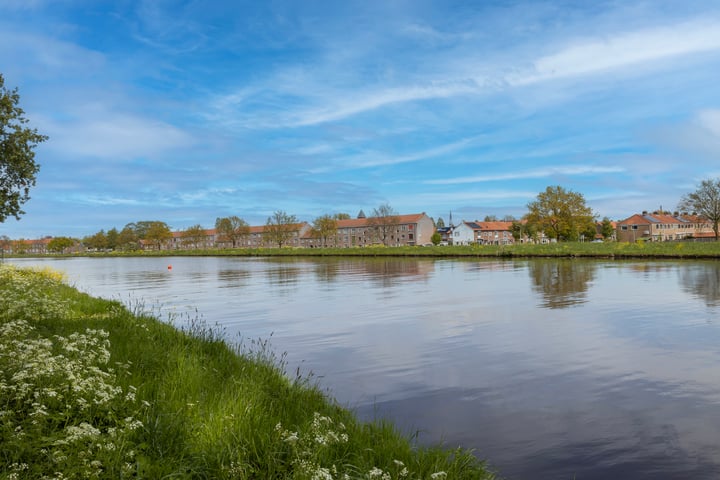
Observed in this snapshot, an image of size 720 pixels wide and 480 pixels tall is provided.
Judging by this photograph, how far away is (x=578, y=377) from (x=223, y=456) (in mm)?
8584

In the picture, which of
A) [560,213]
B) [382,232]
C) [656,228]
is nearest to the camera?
[560,213]

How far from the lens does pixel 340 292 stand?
1170 inches

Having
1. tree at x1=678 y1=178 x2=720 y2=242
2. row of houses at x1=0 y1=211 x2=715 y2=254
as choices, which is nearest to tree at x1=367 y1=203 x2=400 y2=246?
row of houses at x1=0 y1=211 x2=715 y2=254

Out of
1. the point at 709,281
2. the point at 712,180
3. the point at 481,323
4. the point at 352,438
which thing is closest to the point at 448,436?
the point at 352,438

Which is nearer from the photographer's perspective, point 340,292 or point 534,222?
point 340,292

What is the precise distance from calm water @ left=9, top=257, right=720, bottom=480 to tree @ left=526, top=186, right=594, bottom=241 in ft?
262

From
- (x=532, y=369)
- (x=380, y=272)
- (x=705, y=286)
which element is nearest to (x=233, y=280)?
(x=380, y=272)

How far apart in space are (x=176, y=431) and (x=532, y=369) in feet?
28.3

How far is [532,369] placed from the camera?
11695 mm

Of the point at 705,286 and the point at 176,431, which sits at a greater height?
the point at 176,431

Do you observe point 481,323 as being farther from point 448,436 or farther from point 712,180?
point 712,180

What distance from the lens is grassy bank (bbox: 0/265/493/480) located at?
4.52m

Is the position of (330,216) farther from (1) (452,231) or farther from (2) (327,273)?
(2) (327,273)

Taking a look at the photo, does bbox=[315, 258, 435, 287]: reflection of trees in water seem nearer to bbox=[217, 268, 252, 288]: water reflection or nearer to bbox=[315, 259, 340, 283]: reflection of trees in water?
bbox=[315, 259, 340, 283]: reflection of trees in water
